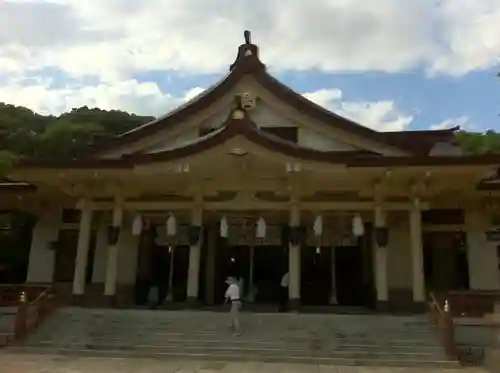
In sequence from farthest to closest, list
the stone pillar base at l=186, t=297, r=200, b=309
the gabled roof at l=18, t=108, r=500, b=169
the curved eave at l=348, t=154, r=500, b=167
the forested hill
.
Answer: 1. the forested hill
2. the stone pillar base at l=186, t=297, r=200, b=309
3. the gabled roof at l=18, t=108, r=500, b=169
4. the curved eave at l=348, t=154, r=500, b=167

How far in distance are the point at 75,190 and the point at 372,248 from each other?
30.8 ft

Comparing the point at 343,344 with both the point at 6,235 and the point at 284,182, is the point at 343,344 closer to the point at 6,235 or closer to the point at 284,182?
the point at 284,182

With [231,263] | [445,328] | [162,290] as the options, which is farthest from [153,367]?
[162,290]

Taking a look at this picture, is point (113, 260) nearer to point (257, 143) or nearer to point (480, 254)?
point (257, 143)

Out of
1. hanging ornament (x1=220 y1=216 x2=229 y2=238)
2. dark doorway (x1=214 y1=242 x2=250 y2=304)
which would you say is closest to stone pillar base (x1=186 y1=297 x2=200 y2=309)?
dark doorway (x1=214 y1=242 x2=250 y2=304)

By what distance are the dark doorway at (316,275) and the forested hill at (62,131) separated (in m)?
9.39

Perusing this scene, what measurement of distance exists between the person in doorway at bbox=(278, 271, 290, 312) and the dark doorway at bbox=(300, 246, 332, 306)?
57 cm

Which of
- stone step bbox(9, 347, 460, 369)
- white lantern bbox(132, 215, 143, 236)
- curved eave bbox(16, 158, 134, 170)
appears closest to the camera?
stone step bbox(9, 347, 460, 369)

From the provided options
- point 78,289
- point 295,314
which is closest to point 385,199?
point 295,314

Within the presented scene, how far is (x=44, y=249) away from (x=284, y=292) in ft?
27.7

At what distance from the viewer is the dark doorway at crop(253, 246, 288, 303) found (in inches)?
668

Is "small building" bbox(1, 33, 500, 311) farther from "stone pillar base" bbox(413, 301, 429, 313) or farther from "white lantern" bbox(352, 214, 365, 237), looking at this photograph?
"stone pillar base" bbox(413, 301, 429, 313)

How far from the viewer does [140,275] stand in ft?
56.8

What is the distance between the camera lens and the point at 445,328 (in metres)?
11.3
